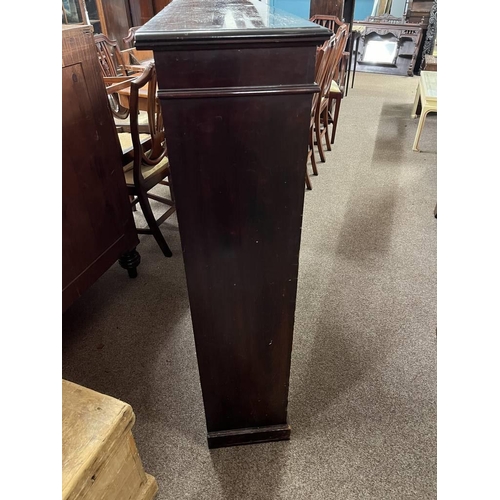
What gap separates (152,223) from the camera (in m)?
1.91

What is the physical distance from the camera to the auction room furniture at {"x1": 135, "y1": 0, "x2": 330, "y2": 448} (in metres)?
0.59

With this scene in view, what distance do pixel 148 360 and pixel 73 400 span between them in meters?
0.61

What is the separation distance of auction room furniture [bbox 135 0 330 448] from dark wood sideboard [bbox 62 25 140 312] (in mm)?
556

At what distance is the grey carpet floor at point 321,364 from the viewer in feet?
3.65

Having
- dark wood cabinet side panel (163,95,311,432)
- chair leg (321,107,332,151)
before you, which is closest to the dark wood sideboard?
dark wood cabinet side panel (163,95,311,432)

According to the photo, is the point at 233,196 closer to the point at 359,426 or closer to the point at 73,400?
the point at 73,400

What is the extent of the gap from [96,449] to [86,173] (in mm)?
982

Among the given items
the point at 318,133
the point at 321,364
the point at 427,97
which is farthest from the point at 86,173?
the point at 427,97

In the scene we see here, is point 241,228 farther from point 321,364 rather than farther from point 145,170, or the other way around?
point 145,170

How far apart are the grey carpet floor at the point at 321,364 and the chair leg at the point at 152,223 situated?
7cm

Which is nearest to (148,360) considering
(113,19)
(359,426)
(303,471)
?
(303,471)

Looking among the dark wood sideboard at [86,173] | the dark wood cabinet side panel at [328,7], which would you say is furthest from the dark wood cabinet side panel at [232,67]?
the dark wood cabinet side panel at [328,7]

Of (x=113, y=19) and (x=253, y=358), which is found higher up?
(x=113, y=19)

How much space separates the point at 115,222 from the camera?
1629 millimetres
